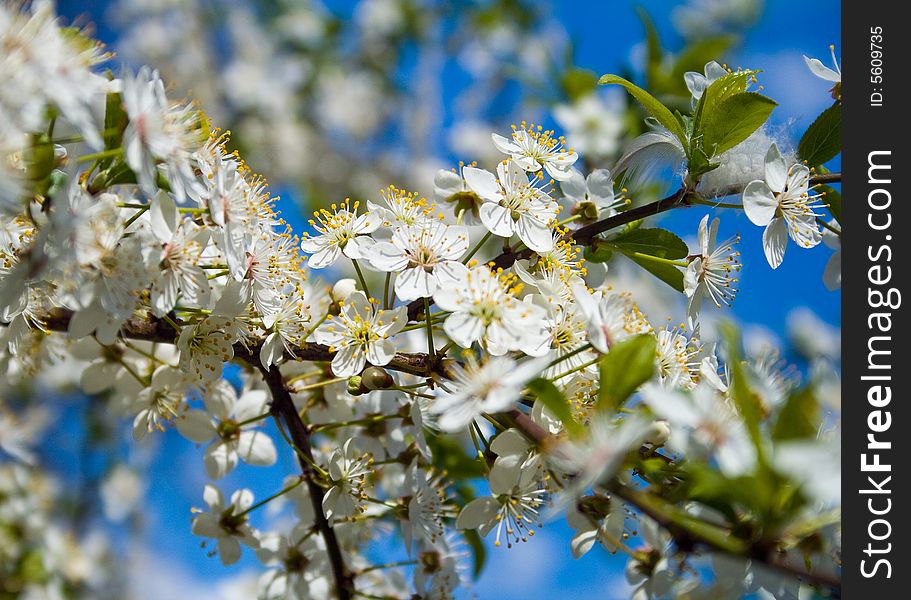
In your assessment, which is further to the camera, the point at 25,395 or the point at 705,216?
the point at 25,395

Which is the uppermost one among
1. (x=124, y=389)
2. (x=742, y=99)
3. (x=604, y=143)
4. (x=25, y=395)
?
(x=604, y=143)

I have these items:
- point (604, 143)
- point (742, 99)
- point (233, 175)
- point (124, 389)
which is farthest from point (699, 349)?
point (604, 143)

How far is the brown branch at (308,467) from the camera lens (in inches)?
38.9

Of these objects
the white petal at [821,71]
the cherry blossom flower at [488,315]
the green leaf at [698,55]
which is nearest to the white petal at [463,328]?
the cherry blossom flower at [488,315]

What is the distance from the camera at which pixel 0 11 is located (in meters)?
0.73

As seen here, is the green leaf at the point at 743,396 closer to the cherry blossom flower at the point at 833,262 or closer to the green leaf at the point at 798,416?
the green leaf at the point at 798,416

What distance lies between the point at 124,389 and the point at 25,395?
187 centimetres

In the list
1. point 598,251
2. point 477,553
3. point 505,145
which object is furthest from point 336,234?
point 477,553

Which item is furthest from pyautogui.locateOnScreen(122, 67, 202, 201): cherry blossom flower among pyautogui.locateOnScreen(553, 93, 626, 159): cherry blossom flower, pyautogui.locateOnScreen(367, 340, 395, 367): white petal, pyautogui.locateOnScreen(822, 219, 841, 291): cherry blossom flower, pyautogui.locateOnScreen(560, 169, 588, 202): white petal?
pyautogui.locateOnScreen(553, 93, 626, 159): cherry blossom flower

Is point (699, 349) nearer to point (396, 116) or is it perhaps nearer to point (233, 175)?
point (233, 175)

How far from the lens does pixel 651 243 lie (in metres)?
1.00

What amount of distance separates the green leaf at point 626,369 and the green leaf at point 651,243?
32 centimetres

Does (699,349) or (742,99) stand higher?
(742,99)

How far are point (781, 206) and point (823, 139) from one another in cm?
11
